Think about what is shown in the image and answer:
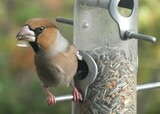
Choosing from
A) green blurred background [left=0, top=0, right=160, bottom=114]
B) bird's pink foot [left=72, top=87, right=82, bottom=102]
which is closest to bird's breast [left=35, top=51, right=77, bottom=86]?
bird's pink foot [left=72, top=87, right=82, bottom=102]

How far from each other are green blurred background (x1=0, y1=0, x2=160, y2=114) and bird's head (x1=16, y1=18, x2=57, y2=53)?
215cm

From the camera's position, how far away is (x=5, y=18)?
7164 millimetres

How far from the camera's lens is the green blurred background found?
6.32 meters

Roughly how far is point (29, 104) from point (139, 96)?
3.09ft

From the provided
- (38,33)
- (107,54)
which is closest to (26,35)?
(38,33)

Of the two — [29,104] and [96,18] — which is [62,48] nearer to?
[96,18]

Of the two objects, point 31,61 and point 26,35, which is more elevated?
point 26,35

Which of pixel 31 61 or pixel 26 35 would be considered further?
pixel 31 61

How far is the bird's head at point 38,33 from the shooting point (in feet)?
13.1

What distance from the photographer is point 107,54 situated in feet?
14.4

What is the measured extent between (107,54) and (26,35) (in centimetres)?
57

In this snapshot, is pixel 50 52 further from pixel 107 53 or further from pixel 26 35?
pixel 107 53

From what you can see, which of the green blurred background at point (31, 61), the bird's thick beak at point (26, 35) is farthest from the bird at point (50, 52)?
the green blurred background at point (31, 61)

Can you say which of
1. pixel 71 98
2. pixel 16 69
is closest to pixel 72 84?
pixel 71 98
